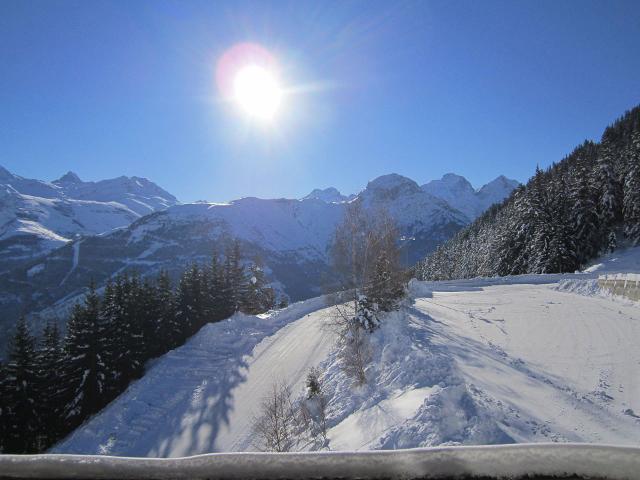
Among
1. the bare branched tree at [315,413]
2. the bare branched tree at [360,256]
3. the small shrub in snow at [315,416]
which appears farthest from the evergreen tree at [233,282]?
the small shrub in snow at [315,416]

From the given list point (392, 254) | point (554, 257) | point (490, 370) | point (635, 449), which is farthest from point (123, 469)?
point (554, 257)

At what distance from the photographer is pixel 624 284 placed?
22.2 metres

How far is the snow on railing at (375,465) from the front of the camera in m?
1.97

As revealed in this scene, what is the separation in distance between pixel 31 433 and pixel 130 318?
1089 cm

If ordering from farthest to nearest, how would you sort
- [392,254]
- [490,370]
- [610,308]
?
[392,254] < [610,308] < [490,370]

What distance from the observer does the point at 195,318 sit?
41.9 m

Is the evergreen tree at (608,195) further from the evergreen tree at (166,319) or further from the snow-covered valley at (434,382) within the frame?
the evergreen tree at (166,319)

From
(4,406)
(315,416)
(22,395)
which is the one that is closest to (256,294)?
(22,395)

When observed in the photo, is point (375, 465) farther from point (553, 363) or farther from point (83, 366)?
point (83, 366)

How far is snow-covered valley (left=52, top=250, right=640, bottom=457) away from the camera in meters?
8.47

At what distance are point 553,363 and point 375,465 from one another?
13.8m

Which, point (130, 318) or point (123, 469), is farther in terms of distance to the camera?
point (130, 318)

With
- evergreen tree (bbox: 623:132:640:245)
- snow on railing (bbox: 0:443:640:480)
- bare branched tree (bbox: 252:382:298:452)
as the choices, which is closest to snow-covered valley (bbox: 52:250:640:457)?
bare branched tree (bbox: 252:382:298:452)

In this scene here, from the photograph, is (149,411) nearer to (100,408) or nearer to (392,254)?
(100,408)
